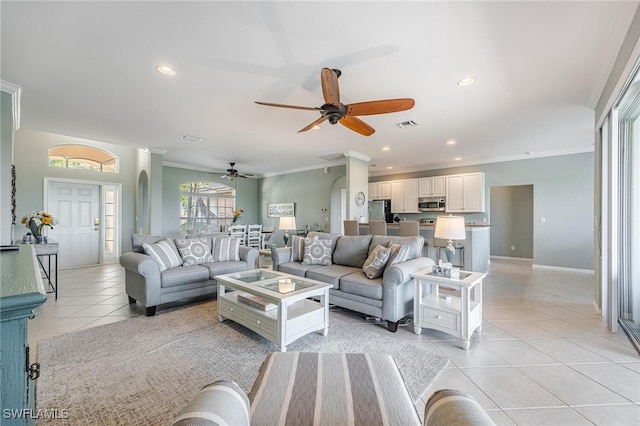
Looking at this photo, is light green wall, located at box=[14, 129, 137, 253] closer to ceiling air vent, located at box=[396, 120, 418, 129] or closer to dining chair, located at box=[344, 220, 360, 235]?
dining chair, located at box=[344, 220, 360, 235]

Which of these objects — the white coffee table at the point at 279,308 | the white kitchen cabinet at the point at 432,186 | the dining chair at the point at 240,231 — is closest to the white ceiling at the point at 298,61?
the white coffee table at the point at 279,308

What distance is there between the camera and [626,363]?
2.18 meters

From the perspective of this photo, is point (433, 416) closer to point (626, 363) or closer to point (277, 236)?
point (626, 363)

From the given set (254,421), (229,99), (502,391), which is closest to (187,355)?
(254,421)

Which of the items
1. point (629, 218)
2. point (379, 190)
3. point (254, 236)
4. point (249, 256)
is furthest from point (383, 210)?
point (629, 218)

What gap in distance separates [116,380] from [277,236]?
701 centimetres

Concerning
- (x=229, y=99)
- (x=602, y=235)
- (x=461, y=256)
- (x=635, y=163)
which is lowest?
(x=461, y=256)

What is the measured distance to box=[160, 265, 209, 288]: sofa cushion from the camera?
129 inches

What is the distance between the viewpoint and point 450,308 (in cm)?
256

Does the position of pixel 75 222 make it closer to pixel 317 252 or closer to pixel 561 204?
pixel 317 252

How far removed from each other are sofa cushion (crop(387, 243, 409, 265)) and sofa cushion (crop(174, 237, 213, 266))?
102 inches

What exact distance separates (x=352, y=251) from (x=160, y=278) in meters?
2.42

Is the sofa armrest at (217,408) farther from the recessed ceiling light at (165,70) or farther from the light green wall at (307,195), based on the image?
the light green wall at (307,195)

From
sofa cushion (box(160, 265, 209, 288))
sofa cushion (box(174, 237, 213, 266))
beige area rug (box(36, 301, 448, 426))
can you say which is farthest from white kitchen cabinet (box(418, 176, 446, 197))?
sofa cushion (box(160, 265, 209, 288))
